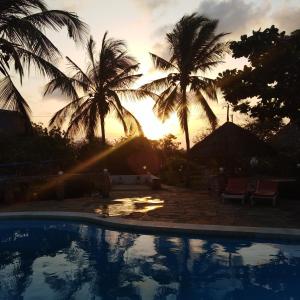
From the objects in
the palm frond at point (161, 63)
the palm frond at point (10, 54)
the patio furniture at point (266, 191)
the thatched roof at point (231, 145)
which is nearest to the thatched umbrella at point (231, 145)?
the thatched roof at point (231, 145)

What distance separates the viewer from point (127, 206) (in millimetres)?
15266

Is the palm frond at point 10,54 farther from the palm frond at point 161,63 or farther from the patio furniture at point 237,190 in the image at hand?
the palm frond at point 161,63

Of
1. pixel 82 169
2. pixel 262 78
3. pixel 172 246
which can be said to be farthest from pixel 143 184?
pixel 172 246

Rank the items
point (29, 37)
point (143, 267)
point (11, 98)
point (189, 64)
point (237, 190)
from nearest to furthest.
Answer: point (143, 267), point (29, 37), point (11, 98), point (237, 190), point (189, 64)

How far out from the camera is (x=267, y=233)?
10266 millimetres

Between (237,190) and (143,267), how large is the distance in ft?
24.5

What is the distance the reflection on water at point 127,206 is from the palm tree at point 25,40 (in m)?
3.99

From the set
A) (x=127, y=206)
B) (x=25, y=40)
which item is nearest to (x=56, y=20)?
(x=25, y=40)

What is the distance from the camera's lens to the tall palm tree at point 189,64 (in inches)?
1001

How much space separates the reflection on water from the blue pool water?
177 centimetres

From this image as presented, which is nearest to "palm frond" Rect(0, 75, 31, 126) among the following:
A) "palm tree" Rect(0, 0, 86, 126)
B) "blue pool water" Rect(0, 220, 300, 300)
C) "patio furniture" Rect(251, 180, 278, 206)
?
"palm tree" Rect(0, 0, 86, 126)

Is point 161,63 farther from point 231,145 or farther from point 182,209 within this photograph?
point 182,209

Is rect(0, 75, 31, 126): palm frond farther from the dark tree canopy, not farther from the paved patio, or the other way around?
the dark tree canopy

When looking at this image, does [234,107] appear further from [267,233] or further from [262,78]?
[267,233]
